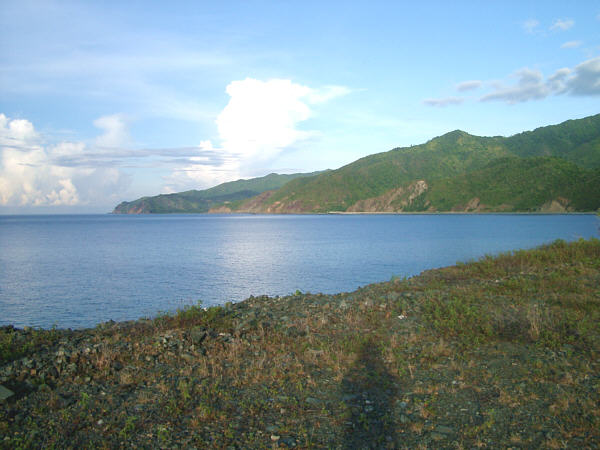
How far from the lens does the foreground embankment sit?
643cm

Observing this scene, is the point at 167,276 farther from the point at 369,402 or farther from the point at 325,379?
the point at 369,402

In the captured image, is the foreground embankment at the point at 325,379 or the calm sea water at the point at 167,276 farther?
the calm sea water at the point at 167,276

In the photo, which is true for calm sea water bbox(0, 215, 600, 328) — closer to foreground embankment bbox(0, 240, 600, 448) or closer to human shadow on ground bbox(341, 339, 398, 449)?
foreground embankment bbox(0, 240, 600, 448)

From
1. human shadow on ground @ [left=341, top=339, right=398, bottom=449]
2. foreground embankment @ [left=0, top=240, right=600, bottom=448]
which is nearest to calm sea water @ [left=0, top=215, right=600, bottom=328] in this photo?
foreground embankment @ [left=0, top=240, right=600, bottom=448]

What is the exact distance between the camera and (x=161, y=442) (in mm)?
6250

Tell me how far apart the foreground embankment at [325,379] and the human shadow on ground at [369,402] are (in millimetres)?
29

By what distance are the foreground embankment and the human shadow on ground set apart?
1.2 inches

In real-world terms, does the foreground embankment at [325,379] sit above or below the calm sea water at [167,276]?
above

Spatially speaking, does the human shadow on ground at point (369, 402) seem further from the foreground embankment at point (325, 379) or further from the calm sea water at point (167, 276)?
the calm sea water at point (167, 276)

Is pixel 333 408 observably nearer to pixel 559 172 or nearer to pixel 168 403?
pixel 168 403

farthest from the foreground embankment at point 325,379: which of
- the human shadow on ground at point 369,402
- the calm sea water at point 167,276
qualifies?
the calm sea water at point 167,276

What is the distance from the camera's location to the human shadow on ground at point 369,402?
6344mm

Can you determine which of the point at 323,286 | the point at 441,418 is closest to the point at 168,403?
the point at 441,418

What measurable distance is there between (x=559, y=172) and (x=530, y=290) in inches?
8550
